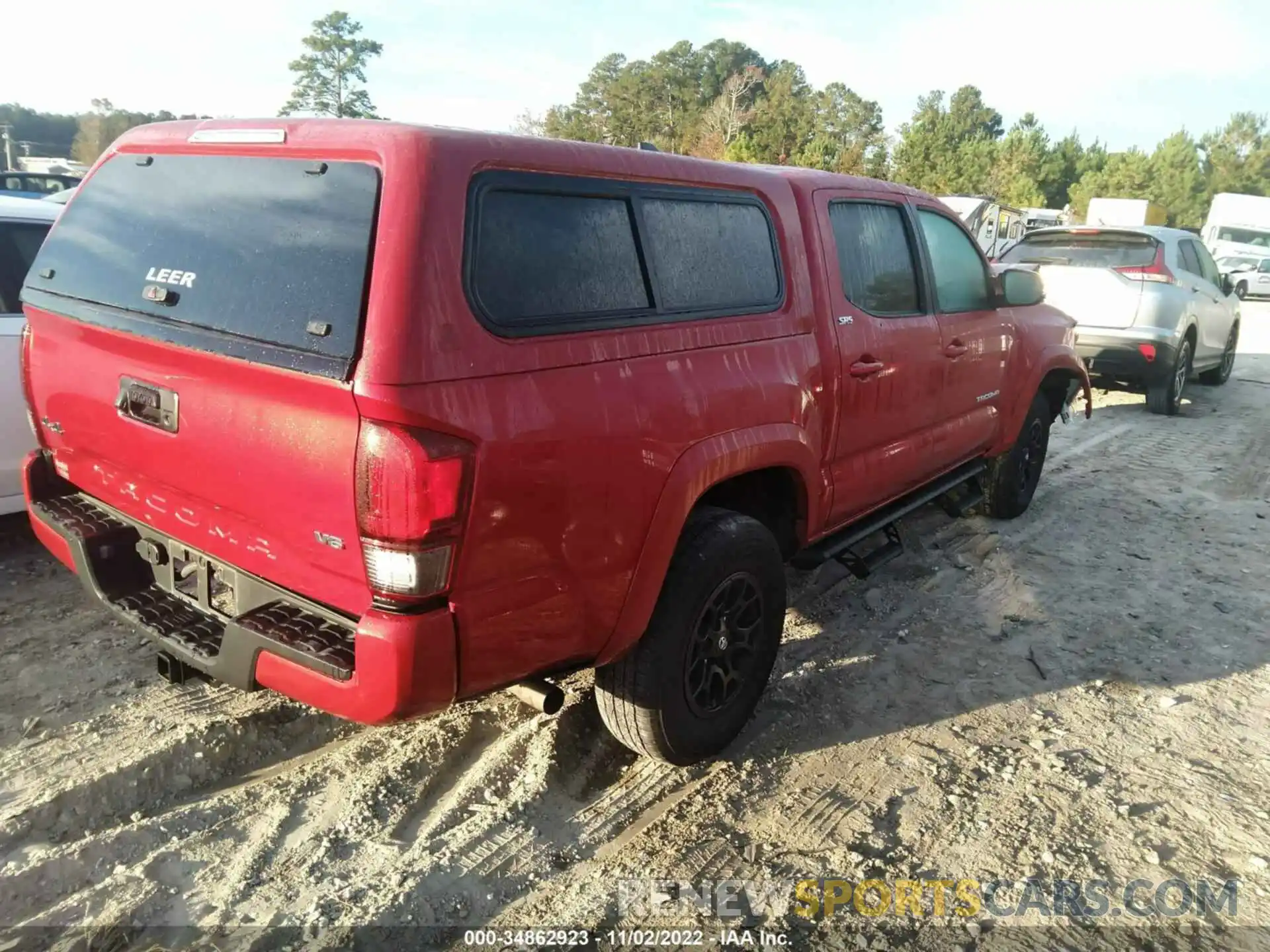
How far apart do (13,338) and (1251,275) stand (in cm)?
2875

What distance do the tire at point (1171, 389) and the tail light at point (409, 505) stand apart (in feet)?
29.3

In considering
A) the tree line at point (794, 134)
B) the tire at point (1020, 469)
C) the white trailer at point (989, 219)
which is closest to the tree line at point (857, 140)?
the tree line at point (794, 134)

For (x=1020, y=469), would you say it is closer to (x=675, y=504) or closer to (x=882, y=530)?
(x=882, y=530)

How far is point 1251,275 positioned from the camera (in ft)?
80.8

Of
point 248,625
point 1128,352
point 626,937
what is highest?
point 1128,352

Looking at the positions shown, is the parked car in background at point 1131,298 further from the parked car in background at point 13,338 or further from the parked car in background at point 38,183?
the parked car in background at point 38,183

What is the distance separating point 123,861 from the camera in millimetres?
2512

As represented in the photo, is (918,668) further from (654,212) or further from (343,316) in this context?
(343,316)

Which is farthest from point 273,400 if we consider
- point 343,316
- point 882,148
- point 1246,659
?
point 882,148

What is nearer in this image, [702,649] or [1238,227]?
[702,649]

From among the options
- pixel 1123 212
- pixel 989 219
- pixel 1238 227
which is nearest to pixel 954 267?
pixel 989 219

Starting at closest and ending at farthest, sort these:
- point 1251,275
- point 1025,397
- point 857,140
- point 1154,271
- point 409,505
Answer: point 409,505, point 1025,397, point 1154,271, point 1251,275, point 857,140

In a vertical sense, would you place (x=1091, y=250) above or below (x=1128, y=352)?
above

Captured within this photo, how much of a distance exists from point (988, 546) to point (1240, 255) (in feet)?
86.6
